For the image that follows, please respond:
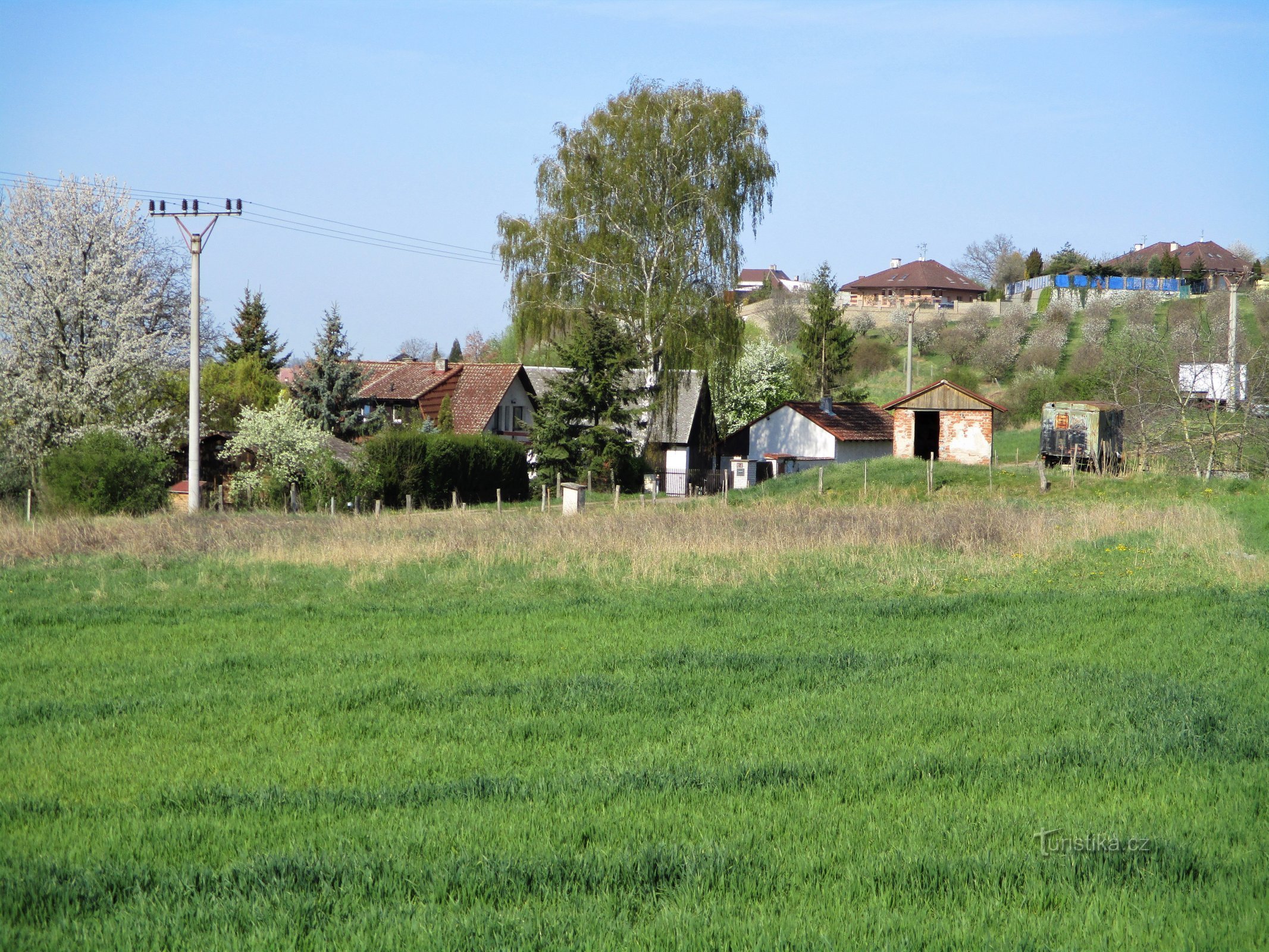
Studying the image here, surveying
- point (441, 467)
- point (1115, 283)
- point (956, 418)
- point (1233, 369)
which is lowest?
point (441, 467)

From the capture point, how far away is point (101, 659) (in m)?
10.9

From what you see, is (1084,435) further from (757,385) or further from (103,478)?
(103,478)

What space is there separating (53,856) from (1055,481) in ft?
113

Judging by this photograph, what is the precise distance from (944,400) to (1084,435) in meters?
5.85

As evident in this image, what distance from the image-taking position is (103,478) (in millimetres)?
30922

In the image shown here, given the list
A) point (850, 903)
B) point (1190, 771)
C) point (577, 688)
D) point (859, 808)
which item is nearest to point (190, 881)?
point (850, 903)

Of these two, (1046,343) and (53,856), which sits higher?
(1046,343)

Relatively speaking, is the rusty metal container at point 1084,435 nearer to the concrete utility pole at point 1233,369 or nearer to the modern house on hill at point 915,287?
the concrete utility pole at point 1233,369

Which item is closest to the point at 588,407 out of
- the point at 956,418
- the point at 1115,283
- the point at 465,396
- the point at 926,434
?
the point at 465,396

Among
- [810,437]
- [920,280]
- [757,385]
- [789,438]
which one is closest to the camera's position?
[810,437]

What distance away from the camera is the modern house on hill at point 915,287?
107938 millimetres

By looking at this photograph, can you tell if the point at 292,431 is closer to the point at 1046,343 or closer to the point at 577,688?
the point at 577,688

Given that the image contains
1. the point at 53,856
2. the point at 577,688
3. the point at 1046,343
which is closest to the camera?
the point at 53,856

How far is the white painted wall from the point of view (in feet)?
164
